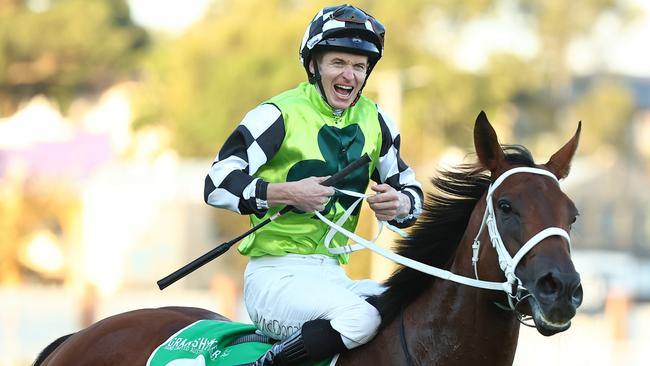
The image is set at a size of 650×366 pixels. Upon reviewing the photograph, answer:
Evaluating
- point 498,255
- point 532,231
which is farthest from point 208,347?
point 532,231

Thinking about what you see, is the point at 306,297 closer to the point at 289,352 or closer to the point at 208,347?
the point at 289,352

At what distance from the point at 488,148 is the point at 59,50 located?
55.5 metres

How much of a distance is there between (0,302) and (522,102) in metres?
35.7

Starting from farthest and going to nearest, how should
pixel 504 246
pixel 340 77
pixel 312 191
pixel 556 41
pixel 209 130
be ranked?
pixel 556 41
pixel 209 130
pixel 340 77
pixel 312 191
pixel 504 246

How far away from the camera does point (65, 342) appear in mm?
5926

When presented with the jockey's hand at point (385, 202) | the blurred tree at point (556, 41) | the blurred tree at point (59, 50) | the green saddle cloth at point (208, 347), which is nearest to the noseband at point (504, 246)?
the jockey's hand at point (385, 202)

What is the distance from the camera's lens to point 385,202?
4.95m

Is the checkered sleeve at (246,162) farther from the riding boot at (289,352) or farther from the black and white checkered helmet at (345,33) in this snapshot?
the riding boot at (289,352)

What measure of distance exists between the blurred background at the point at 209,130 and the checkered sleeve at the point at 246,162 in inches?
497

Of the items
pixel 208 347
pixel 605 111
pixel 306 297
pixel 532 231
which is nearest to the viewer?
pixel 532 231

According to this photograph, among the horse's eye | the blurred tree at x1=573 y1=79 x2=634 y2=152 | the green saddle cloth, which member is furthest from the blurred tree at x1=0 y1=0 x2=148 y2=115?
the horse's eye

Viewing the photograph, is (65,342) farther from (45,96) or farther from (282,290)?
(45,96)

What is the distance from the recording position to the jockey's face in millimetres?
5082

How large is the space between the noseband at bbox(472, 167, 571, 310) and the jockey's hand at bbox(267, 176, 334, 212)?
0.64 meters
